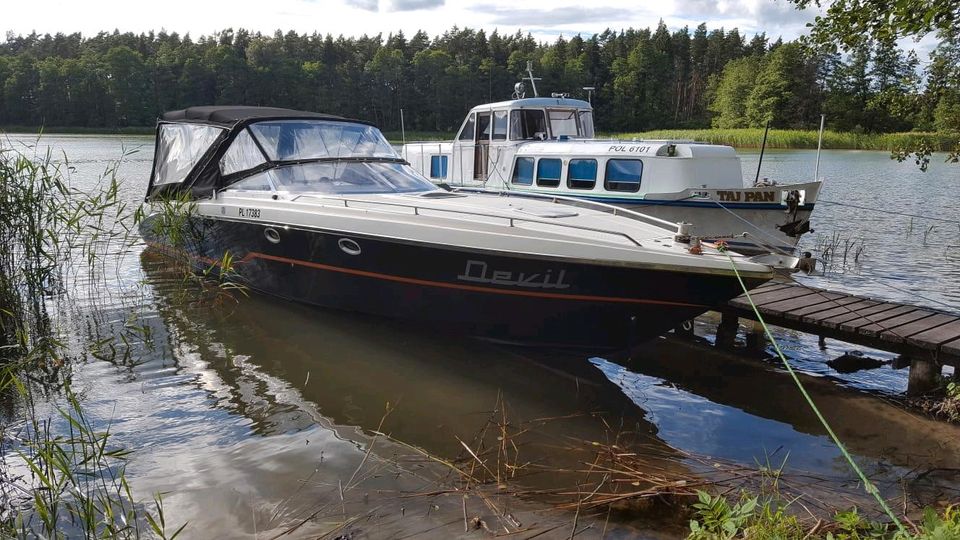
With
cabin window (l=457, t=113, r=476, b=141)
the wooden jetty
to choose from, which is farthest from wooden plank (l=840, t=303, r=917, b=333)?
cabin window (l=457, t=113, r=476, b=141)

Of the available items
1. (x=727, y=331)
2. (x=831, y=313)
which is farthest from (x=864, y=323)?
(x=727, y=331)

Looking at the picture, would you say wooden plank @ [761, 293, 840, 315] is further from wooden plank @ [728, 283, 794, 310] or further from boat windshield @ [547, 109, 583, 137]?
boat windshield @ [547, 109, 583, 137]

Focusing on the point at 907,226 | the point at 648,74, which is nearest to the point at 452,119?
the point at 648,74

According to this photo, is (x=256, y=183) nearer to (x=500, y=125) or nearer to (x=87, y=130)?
(x=500, y=125)

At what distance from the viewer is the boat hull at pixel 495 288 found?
18.3ft

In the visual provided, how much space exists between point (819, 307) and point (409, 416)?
406cm

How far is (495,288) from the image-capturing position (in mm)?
5992

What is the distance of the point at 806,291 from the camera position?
735cm

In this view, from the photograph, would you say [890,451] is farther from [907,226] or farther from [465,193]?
[907,226]

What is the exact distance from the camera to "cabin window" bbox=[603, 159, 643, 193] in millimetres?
10992

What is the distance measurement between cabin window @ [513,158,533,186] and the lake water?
5800mm

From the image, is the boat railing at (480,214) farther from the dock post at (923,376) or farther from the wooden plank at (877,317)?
the dock post at (923,376)

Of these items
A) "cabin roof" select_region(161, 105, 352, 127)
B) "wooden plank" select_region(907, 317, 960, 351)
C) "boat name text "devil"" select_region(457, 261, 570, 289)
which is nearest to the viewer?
"wooden plank" select_region(907, 317, 960, 351)

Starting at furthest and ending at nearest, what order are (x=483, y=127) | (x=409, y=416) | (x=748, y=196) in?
(x=483, y=127) < (x=748, y=196) < (x=409, y=416)
